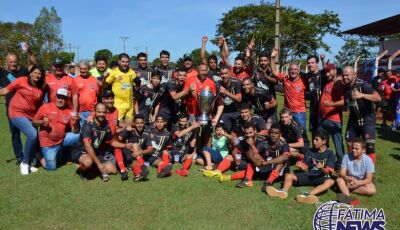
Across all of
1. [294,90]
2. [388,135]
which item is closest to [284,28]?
[388,135]

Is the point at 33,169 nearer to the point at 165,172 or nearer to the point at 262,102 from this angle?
the point at 165,172

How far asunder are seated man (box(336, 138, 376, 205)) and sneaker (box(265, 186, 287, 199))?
92 cm

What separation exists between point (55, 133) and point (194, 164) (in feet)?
9.49

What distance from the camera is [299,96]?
24.2 ft

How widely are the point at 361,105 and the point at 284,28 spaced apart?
36041 millimetres

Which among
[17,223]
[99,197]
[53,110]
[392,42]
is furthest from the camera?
[392,42]

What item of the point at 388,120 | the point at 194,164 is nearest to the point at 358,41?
the point at 388,120

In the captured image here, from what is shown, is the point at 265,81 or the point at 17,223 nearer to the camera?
the point at 17,223

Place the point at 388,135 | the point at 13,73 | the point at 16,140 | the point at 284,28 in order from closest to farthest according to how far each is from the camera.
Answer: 1. the point at 13,73
2. the point at 16,140
3. the point at 388,135
4. the point at 284,28

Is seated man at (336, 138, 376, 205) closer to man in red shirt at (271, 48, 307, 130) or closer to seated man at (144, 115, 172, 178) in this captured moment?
man in red shirt at (271, 48, 307, 130)

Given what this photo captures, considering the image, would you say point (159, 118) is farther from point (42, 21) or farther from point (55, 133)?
point (42, 21)

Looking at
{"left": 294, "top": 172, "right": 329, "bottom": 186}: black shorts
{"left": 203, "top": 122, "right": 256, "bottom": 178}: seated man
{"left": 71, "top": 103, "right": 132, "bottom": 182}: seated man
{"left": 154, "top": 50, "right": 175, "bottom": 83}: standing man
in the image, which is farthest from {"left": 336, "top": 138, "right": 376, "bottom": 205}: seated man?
{"left": 154, "top": 50, "right": 175, "bottom": 83}: standing man

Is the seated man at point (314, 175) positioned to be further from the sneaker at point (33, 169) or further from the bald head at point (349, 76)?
the sneaker at point (33, 169)

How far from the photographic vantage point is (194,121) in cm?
762
